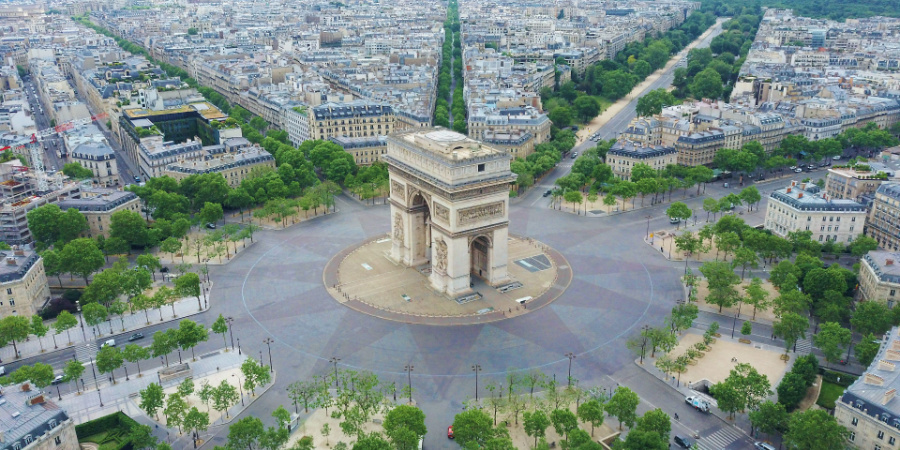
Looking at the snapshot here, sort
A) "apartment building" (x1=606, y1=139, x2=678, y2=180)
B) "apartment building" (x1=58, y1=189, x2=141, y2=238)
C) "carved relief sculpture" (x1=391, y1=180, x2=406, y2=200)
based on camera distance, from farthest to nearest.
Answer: "apartment building" (x1=606, y1=139, x2=678, y2=180)
"apartment building" (x1=58, y1=189, x2=141, y2=238)
"carved relief sculpture" (x1=391, y1=180, x2=406, y2=200)

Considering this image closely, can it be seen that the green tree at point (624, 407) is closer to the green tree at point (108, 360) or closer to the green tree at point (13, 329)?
the green tree at point (108, 360)

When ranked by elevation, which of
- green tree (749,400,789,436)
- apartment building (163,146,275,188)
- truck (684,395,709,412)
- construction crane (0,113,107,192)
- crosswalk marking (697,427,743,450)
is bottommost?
crosswalk marking (697,427,743,450)

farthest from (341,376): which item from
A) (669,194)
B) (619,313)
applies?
(669,194)

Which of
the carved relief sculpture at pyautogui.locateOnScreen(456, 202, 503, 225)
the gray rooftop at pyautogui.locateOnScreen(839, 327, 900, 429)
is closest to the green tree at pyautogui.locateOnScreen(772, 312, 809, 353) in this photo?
the gray rooftop at pyautogui.locateOnScreen(839, 327, 900, 429)

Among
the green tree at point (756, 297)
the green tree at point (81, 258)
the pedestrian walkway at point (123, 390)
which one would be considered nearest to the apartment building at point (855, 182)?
the green tree at point (756, 297)

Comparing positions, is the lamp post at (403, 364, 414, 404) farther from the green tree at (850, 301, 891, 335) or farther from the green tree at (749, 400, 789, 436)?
the green tree at (850, 301, 891, 335)

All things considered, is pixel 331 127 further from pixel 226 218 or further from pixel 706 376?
pixel 706 376

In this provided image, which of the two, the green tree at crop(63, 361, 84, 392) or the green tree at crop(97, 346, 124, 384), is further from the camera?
the green tree at crop(97, 346, 124, 384)
